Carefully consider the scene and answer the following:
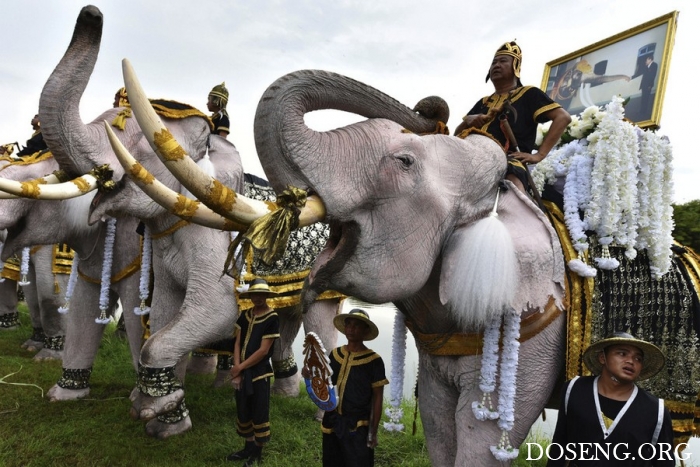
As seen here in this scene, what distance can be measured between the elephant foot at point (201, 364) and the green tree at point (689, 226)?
252 inches

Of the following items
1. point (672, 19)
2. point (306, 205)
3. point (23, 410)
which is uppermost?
point (672, 19)

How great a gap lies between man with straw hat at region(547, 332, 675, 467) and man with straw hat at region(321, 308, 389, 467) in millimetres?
1135

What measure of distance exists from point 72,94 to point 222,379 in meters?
3.77

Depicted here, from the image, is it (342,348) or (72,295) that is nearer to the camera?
(342,348)

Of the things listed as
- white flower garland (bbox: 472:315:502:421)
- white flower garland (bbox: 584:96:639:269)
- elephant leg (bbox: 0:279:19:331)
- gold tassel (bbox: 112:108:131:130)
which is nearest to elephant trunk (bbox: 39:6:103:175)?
gold tassel (bbox: 112:108:131:130)

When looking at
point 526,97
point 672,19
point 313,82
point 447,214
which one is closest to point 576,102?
point 672,19

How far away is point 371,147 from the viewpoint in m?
1.71

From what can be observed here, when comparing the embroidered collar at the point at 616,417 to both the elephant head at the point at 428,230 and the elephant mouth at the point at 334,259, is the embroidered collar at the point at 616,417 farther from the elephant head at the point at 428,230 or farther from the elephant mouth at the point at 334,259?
the elephant mouth at the point at 334,259

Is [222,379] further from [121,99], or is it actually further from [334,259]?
[334,259]

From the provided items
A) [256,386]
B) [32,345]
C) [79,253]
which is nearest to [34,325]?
[32,345]

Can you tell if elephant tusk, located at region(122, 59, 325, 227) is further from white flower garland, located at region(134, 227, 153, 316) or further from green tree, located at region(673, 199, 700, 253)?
green tree, located at region(673, 199, 700, 253)

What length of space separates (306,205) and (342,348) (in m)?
1.73

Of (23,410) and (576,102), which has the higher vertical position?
(576,102)

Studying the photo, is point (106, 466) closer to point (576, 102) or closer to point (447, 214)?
point (447, 214)
